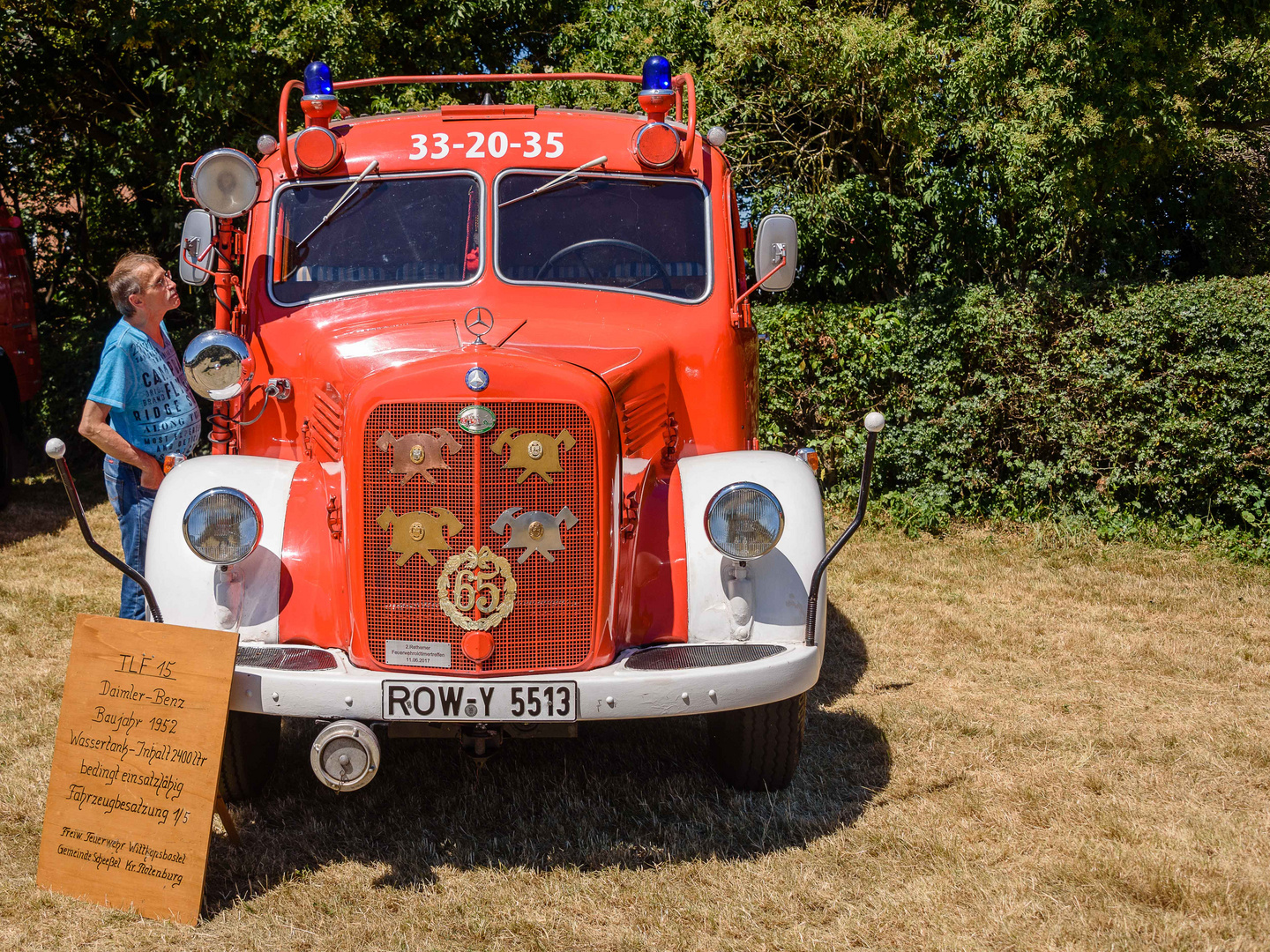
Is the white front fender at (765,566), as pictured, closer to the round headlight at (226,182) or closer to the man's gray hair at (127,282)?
the round headlight at (226,182)

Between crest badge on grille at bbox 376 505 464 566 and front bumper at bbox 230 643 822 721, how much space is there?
1.19ft

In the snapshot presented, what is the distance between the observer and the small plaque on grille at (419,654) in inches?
126

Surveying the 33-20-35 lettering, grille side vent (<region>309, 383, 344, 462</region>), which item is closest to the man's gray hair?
grille side vent (<region>309, 383, 344, 462</region>)

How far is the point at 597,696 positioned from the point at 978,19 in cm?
621

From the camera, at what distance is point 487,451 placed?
3.19 m

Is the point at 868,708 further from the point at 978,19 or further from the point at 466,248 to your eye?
the point at 978,19

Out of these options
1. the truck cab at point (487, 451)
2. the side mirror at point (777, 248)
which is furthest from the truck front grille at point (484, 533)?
the side mirror at point (777, 248)

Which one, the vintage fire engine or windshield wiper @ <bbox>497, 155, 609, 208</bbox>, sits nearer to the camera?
the vintage fire engine

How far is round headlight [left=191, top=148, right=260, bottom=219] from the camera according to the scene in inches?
167

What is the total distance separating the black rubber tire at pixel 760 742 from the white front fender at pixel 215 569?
1.58m

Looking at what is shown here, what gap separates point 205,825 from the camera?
10.2 feet

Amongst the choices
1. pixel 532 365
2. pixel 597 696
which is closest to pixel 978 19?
pixel 532 365

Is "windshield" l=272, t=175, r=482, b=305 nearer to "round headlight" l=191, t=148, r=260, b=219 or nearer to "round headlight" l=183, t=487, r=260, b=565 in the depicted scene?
"round headlight" l=191, t=148, r=260, b=219

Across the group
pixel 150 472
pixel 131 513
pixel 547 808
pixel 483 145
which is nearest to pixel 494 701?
pixel 547 808
